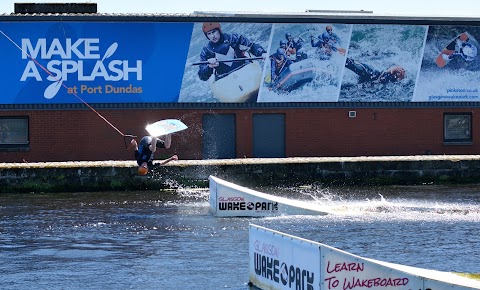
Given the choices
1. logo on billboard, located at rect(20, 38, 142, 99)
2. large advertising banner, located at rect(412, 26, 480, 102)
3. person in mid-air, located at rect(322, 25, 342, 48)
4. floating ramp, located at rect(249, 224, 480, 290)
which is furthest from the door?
floating ramp, located at rect(249, 224, 480, 290)

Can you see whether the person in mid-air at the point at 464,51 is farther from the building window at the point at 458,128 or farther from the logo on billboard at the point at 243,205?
the logo on billboard at the point at 243,205

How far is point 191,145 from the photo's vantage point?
45562 millimetres

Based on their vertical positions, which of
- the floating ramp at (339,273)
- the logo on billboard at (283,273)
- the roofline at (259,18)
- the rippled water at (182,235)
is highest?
the roofline at (259,18)

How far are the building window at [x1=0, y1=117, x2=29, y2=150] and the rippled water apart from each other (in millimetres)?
7725

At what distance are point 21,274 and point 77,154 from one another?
77.2 feet

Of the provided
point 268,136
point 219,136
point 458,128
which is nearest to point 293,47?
point 268,136

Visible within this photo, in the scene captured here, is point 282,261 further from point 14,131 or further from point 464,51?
point 464,51

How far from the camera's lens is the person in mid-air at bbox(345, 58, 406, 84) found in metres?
47.6

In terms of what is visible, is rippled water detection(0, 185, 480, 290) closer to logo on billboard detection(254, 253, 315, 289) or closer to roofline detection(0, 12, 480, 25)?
logo on billboard detection(254, 253, 315, 289)

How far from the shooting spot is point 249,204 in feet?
97.6

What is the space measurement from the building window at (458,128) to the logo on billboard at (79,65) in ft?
43.3

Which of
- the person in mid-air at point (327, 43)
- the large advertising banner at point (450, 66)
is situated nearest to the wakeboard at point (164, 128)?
the person in mid-air at point (327, 43)

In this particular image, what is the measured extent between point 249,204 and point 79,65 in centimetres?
1744

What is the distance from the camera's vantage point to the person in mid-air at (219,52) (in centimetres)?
4609
